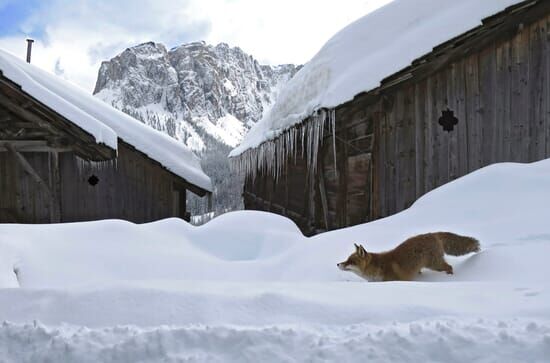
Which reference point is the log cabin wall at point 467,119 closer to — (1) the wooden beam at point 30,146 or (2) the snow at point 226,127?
(1) the wooden beam at point 30,146

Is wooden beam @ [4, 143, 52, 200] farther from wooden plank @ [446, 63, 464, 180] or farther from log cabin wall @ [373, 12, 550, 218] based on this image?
wooden plank @ [446, 63, 464, 180]

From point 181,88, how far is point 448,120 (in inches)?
4873

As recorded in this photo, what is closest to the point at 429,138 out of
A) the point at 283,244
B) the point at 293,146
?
the point at 283,244

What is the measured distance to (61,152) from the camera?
1002 cm

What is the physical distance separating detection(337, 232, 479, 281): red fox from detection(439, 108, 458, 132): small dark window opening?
13.9 ft

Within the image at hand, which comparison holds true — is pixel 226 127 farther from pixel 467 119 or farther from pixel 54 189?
pixel 467 119

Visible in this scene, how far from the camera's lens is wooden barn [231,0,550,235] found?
5.97m

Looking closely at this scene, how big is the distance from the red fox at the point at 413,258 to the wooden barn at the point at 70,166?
7373mm

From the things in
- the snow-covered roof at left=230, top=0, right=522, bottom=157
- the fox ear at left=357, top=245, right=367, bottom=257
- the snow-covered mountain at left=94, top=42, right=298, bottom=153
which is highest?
the snow-covered mountain at left=94, top=42, right=298, bottom=153

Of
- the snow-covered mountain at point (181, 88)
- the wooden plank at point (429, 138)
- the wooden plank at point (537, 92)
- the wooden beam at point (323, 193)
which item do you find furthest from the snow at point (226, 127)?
the wooden plank at point (537, 92)

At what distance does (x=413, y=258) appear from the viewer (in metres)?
3.12

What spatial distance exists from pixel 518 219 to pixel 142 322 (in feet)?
10.1

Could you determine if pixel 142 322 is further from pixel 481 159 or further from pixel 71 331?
pixel 481 159

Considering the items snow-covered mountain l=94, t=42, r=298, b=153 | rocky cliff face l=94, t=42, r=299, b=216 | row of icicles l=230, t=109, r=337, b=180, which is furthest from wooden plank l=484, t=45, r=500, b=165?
snow-covered mountain l=94, t=42, r=298, b=153
